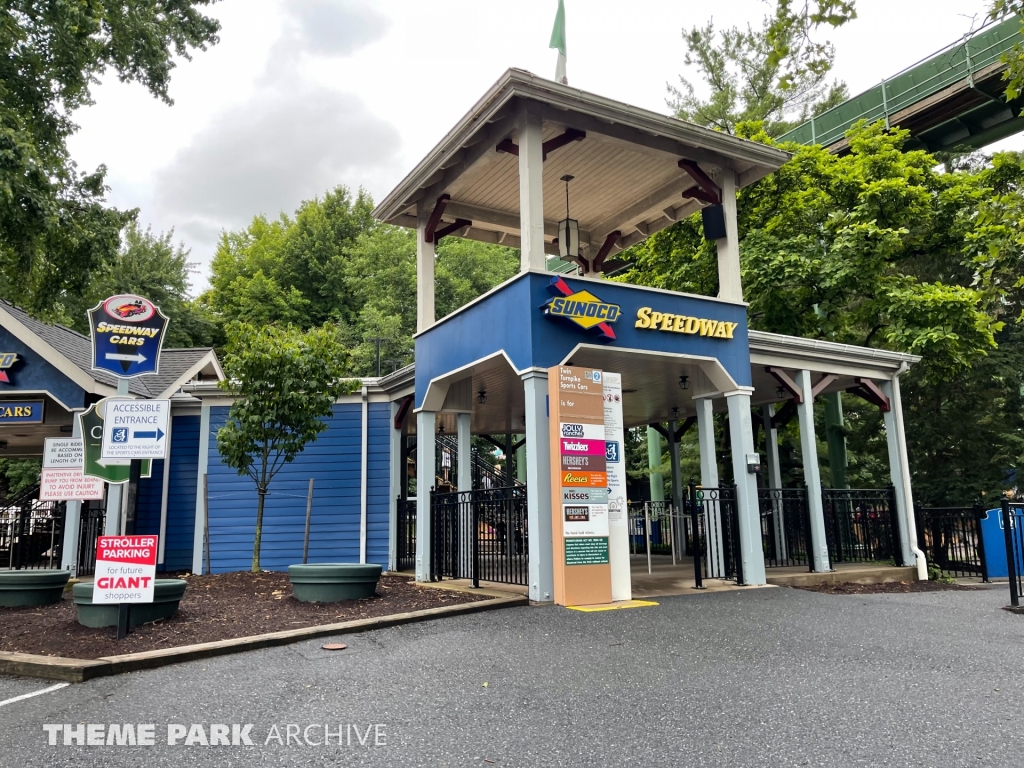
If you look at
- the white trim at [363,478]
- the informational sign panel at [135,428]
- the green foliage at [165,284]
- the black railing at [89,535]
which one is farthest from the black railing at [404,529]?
the green foliage at [165,284]

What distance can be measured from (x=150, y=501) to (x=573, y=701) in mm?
11066

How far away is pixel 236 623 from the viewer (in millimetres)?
7215

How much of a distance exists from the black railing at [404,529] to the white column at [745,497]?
5.78 m

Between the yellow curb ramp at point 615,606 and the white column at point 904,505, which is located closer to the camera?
the yellow curb ramp at point 615,606

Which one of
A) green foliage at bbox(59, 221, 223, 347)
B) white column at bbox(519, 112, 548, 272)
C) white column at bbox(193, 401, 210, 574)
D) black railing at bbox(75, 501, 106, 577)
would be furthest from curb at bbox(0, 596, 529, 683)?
green foliage at bbox(59, 221, 223, 347)

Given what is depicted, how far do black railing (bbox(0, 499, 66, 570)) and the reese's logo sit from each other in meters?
10.2

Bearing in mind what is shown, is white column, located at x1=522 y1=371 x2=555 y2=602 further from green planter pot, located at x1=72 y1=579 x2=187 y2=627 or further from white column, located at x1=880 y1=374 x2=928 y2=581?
white column, located at x1=880 y1=374 x2=928 y2=581

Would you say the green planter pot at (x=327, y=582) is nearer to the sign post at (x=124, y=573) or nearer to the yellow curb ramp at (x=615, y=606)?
the sign post at (x=124, y=573)

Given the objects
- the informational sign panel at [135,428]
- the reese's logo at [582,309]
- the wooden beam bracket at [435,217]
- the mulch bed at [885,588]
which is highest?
the wooden beam bracket at [435,217]

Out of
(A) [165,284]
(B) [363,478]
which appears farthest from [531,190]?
(A) [165,284]

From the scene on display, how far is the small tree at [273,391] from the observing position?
36.9 feet

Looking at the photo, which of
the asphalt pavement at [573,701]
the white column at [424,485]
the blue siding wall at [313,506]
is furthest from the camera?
Result: the blue siding wall at [313,506]

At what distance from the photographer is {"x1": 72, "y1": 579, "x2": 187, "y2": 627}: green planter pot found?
686cm

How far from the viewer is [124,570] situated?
650cm
